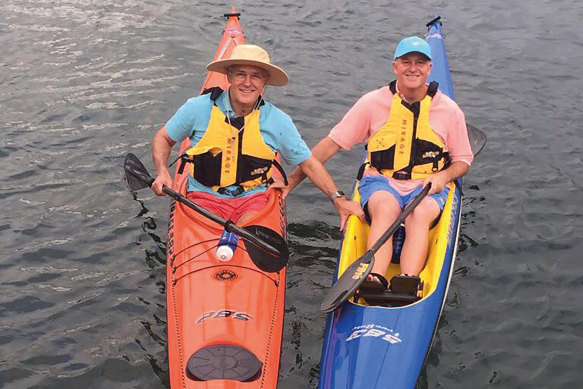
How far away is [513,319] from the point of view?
17.9 ft

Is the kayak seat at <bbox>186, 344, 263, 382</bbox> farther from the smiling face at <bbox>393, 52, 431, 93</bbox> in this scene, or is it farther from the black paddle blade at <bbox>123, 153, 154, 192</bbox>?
the smiling face at <bbox>393, 52, 431, 93</bbox>

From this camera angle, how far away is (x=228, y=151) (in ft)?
16.5

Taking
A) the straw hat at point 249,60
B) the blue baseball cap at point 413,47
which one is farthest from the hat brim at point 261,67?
the blue baseball cap at point 413,47

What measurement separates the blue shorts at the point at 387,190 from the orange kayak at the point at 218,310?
669mm

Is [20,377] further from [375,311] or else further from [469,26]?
[469,26]

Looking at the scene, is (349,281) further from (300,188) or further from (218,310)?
(300,188)

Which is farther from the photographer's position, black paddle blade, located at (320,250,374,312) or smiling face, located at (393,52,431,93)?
smiling face, located at (393,52,431,93)

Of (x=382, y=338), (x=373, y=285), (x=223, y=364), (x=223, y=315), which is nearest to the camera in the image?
(x=223, y=364)

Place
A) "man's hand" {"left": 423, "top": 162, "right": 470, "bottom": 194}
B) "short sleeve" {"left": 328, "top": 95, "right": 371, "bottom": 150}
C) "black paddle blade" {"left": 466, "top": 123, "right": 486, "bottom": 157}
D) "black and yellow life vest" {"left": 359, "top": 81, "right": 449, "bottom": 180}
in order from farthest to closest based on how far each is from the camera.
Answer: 1. "black paddle blade" {"left": 466, "top": 123, "right": 486, "bottom": 157}
2. "short sleeve" {"left": 328, "top": 95, "right": 371, "bottom": 150}
3. "black and yellow life vest" {"left": 359, "top": 81, "right": 449, "bottom": 180}
4. "man's hand" {"left": 423, "top": 162, "right": 470, "bottom": 194}

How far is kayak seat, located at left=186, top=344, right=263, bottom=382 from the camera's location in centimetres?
404

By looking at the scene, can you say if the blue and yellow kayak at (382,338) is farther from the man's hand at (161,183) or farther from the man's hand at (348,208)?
the man's hand at (161,183)

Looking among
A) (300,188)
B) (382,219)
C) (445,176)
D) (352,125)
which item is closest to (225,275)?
(382,219)

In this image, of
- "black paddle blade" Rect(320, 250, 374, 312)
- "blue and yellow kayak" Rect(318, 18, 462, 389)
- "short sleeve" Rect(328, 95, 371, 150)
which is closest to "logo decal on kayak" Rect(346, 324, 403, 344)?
"blue and yellow kayak" Rect(318, 18, 462, 389)

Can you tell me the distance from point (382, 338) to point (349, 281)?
41 centimetres
